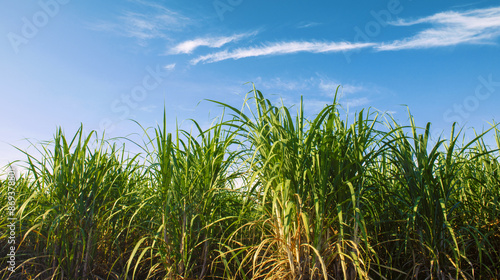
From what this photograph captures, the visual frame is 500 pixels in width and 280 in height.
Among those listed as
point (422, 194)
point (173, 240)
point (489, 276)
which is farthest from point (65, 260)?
point (489, 276)

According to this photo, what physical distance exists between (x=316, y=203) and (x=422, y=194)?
810 mm

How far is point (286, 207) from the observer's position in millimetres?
1788

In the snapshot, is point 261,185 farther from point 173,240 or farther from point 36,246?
point 36,246

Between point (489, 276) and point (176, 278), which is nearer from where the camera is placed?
point (176, 278)

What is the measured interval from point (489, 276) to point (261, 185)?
174cm

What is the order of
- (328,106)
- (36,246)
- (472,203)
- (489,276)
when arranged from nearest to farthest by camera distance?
(328,106)
(489,276)
(472,203)
(36,246)

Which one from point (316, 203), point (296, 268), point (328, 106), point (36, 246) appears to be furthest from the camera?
point (36, 246)

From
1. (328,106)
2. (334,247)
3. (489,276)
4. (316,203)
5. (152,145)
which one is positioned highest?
(328,106)

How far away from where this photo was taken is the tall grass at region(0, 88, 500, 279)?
1.91 meters

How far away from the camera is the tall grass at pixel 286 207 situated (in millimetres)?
1911

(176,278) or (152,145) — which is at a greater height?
(152,145)

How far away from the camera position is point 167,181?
2225 mm

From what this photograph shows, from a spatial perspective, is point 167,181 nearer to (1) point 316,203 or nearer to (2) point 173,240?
(2) point 173,240

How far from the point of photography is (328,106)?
204 cm
